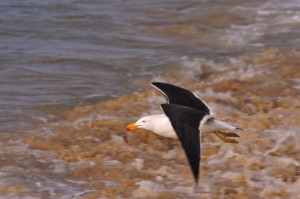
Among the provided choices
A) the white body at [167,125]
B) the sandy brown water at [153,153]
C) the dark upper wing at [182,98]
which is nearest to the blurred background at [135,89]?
the sandy brown water at [153,153]

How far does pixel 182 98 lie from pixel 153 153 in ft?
2.57

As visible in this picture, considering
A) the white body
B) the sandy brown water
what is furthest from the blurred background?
the white body

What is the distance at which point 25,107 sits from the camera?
973cm

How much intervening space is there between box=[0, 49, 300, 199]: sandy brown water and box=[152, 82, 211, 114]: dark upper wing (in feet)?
1.89

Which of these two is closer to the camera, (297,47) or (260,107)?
(260,107)

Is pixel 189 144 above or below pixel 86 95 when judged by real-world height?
above

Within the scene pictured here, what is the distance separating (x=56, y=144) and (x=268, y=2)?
422 inches

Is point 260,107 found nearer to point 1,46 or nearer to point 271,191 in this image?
point 271,191

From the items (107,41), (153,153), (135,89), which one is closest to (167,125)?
(153,153)

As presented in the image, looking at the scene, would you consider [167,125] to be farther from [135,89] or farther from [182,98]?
[135,89]

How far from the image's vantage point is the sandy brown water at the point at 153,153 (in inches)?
263

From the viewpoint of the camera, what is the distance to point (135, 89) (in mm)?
10617

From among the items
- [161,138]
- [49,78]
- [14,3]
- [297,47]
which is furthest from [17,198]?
[14,3]

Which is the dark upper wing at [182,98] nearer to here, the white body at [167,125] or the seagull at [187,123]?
the seagull at [187,123]
